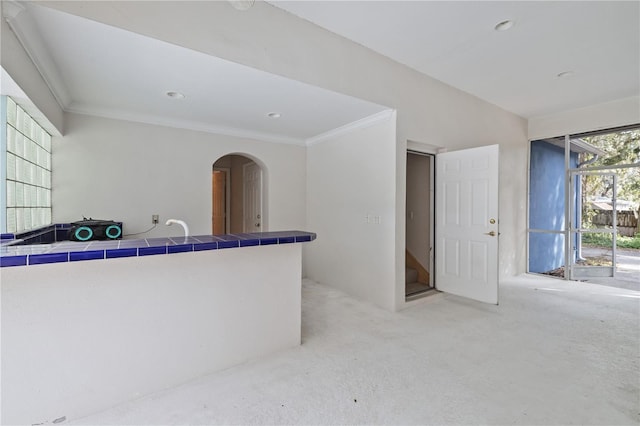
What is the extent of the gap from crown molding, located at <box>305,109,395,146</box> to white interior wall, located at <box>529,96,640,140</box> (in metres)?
3.50

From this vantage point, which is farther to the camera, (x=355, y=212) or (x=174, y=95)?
(x=355, y=212)

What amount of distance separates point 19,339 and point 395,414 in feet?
6.80

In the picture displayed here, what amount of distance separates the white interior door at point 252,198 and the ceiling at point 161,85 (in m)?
0.94

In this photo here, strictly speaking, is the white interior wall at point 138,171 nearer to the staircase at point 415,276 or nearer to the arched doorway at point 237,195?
the arched doorway at point 237,195

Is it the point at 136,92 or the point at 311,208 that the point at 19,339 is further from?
the point at 311,208

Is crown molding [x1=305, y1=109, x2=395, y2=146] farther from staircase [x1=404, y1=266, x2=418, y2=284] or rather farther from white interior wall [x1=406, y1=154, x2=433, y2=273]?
staircase [x1=404, y1=266, x2=418, y2=284]

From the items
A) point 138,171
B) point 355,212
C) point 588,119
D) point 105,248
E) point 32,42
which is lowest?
point 105,248

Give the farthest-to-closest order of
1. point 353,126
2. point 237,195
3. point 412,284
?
point 237,195 → point 412,284 → point 353,126

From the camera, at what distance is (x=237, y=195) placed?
18.7 ft

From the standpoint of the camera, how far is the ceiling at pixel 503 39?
238cm

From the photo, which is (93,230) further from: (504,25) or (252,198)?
(504,25)

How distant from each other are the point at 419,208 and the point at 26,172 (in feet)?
14.5

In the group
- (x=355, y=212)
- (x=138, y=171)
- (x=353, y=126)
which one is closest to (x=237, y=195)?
(x=138, y=171)

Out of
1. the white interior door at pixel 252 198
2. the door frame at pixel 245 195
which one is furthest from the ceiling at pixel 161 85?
the white interior door at pixel 252 198
